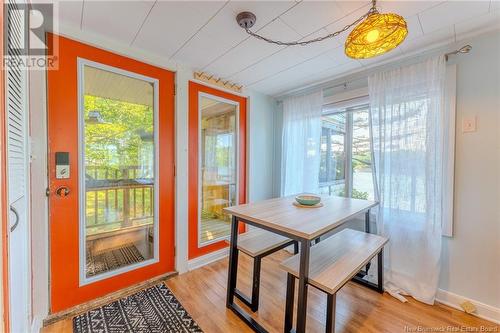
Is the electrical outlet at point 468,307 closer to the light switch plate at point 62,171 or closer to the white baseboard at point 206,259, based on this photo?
the white baseboard at point 206,259

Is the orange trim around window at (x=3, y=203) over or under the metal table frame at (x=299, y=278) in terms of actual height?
over

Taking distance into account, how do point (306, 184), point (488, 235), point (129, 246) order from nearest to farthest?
1. point (488, 235)
2. point (129, 246)
3. point (306, 184)

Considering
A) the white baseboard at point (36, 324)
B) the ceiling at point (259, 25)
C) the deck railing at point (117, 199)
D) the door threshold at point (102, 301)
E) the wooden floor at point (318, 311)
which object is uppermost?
the ceiling at point (259, 25)

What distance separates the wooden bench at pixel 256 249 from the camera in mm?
1695

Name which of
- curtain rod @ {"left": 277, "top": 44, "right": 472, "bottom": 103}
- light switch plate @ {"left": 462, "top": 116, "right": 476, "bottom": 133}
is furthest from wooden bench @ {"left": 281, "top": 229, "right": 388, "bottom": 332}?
curtain rod @ {"left": 277, "top": 44, "right": 472, "bottom": 103}

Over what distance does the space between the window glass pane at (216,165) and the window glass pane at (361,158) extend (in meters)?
1.56

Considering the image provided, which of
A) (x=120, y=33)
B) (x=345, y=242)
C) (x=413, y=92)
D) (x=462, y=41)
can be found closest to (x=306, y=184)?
(x=345, y=242)

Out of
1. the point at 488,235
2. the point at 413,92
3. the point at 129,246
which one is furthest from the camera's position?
the point at 129,246

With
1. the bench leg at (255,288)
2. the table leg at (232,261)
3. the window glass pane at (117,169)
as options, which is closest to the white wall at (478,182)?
the bench leg at (255,288)

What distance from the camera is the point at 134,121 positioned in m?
2.08

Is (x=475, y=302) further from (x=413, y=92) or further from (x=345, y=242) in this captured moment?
(x=413, y=92)

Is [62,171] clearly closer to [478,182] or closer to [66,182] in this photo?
[66,182]

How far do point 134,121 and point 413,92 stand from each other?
2.68 m

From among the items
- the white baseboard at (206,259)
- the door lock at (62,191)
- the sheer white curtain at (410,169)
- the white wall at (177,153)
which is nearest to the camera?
the white wall at (177,153)
